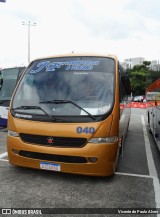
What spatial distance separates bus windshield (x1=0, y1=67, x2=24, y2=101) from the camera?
11.2 m

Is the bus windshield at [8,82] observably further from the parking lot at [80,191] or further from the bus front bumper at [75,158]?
the bus front bumper at [75,158]

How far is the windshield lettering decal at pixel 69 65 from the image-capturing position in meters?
5.54

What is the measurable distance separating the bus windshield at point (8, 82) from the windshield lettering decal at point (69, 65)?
5.62 m

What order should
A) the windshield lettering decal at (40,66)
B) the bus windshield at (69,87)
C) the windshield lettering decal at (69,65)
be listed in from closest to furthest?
the bus windshield at (69,87) < the windshield lettering decal at (69,65) < the windshield lettering decal at (40,66)

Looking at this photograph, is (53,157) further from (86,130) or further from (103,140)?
(103,140)

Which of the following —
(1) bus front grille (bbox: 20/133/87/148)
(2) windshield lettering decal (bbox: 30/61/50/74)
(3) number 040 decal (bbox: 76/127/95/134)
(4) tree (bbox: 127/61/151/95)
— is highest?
(2) windshield lettering decal (bbox: 30/61/50/74)

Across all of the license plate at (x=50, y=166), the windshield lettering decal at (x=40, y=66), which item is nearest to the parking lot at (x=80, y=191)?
the license plate at (x=50, y=166)

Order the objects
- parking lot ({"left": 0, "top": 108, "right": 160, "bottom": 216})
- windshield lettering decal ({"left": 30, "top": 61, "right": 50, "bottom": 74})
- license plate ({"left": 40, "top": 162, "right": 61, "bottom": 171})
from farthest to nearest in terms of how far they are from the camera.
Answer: windshield lettering decal ({"left": 30, "top": 61, "right": 50, "bottom": 74}) < license plate ({"left": 40, "top": 162, "right": 61, "bottom": 171}) < parking lot ({"left": 0, "top": 108, "right": 160, "bottom": 216})

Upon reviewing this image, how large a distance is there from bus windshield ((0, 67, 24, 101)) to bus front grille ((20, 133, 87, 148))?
254 inches

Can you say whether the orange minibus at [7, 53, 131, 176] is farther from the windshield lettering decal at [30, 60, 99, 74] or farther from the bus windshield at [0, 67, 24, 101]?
the bus windshield at [0, 67, 24, 101]

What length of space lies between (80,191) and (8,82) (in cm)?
799

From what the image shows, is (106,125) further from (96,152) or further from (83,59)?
(83,59)

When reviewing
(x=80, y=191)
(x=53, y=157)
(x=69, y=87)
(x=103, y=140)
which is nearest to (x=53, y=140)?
(x=53, y=157)

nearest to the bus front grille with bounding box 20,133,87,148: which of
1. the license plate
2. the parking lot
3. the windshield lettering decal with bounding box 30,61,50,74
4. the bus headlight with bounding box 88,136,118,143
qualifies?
the bus headlight with bounding box 88,136,118,143
